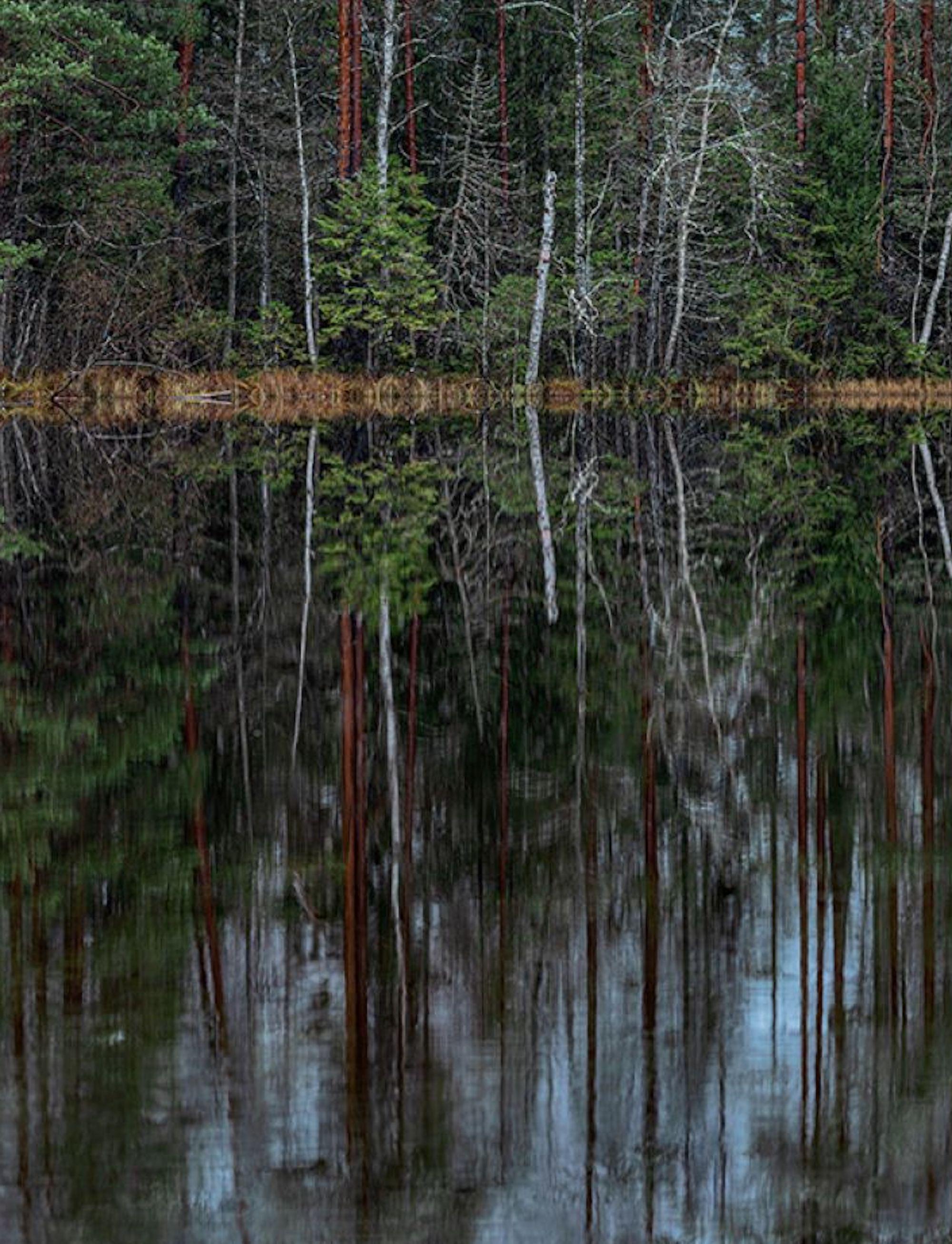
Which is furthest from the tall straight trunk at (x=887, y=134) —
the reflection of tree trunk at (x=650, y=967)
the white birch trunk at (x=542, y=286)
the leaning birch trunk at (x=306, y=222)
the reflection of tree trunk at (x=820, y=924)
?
the reflection of tree trunk at (x=820, y=924)

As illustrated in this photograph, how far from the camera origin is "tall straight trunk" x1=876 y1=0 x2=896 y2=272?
33875 mm

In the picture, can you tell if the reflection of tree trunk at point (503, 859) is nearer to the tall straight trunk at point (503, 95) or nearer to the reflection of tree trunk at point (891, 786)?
the reflection of tree trunk at point (891, 786)

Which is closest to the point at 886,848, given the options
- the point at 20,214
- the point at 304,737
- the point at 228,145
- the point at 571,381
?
the point at 304,737

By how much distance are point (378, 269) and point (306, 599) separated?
22.9 m

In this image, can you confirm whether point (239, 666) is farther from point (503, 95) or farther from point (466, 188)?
point (503, 95)

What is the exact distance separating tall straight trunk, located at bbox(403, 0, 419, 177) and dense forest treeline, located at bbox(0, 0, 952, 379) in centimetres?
16

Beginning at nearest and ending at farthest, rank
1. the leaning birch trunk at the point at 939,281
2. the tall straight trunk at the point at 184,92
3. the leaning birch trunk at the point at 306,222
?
the leaning birch trunk at the point at 306,222
the tall straight trunk at the point at 184,92
the leaning birch trunk at the point at 939,281

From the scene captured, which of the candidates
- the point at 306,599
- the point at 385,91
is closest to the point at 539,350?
the point at 385,91

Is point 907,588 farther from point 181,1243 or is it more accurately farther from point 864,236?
point 864,236

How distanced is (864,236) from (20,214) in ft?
55.1

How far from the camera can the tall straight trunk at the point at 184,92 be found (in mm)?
29633

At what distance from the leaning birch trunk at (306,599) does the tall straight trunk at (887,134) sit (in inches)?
882

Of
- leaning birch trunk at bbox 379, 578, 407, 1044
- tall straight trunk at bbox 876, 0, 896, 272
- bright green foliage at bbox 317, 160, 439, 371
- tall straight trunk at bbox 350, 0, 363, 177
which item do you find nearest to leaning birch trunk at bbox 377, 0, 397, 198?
bright green foliage at bbox 317, 160, 439, 371

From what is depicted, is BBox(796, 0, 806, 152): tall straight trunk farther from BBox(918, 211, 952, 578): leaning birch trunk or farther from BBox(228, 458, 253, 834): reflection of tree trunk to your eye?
BBox(228, 458, 253, 834): reflection of tree trunk
